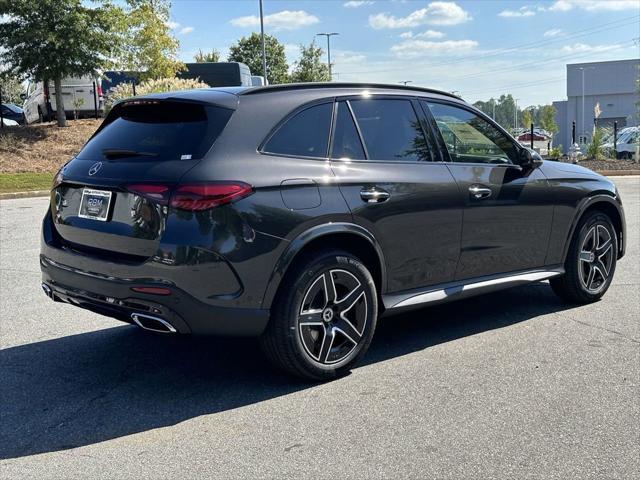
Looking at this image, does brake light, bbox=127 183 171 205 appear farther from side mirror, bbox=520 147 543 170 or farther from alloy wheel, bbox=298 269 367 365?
side mirror, bbox=520 147 543 170

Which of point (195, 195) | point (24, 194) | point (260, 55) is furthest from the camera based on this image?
point (260, 55)

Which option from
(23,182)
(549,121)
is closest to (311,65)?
(549,121)

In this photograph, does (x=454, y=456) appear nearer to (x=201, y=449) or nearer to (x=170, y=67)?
(x=201, y=449)

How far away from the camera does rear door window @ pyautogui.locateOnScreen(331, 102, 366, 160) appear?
4.38 metres

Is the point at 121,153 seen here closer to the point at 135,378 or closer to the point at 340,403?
the point at 135,378

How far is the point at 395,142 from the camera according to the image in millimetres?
4734

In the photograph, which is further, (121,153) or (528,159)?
(528,159)

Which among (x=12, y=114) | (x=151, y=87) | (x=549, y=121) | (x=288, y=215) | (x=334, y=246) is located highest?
(x=151, y=87)

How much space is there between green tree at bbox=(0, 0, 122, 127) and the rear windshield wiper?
1773 cm

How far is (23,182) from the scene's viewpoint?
18.0m

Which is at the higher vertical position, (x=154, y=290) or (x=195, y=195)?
(x=195, y=195)

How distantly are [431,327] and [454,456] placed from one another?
224 centimetres

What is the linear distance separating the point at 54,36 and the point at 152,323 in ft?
61.4

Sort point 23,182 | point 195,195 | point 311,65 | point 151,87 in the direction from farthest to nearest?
1. point 311,65
2. point 151,87
3. point 23,182
4. point 195,195
